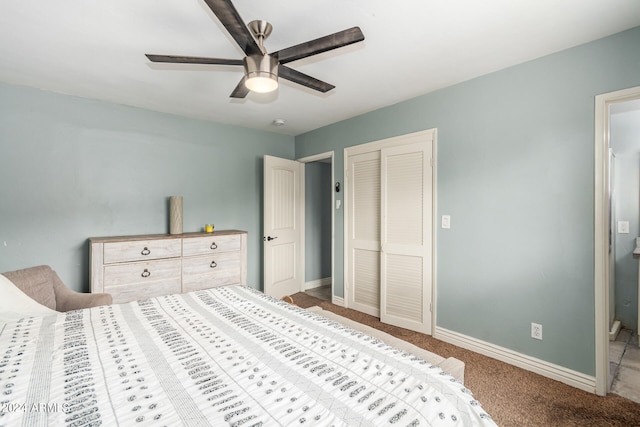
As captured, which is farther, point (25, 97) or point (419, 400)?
point (25, 97)

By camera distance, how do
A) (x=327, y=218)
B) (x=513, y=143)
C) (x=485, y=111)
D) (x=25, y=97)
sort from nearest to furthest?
(x=513, y=143) → (x=485, y=111) → (x=25, y=97) → (x=327, y=218)

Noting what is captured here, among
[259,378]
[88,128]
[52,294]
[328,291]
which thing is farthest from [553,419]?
[88,128]

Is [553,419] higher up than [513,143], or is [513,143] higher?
[513,143]

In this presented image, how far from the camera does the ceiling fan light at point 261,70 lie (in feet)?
5.02

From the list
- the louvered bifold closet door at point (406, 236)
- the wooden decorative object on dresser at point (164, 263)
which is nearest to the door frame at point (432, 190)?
the louvered bifold closet door at point (406, 236)

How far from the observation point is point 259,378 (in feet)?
3.44

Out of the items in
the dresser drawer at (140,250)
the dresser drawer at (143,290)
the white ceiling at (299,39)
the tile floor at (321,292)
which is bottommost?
the tile floor at (321,292)

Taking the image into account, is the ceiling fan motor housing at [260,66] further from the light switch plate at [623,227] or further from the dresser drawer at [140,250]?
the light switch plate at [623,227]

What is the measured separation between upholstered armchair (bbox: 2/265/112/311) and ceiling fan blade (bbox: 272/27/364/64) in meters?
2.17

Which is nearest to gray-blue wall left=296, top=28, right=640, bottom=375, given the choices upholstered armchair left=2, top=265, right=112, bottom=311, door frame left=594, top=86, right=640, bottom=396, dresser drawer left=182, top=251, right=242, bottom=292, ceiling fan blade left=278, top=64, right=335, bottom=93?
door frame left=594, top=86, right=640, bottom=396

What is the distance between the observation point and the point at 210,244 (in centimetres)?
339

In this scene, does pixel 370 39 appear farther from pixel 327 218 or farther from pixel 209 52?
pixel 327 218

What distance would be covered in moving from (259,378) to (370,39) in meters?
2.09

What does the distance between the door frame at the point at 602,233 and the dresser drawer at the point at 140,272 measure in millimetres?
3612
